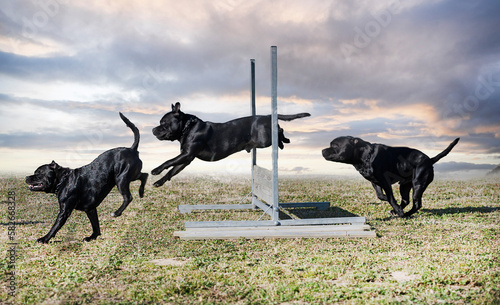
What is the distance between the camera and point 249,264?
546cm

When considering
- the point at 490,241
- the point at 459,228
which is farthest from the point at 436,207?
the point at 490,241

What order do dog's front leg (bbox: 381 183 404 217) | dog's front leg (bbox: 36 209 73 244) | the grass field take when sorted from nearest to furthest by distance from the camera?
the grass field, dog's front leg (bbox: 36 209 73 244), dog's front leg (bbox: 381 183 404 217)

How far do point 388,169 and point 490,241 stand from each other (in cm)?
223

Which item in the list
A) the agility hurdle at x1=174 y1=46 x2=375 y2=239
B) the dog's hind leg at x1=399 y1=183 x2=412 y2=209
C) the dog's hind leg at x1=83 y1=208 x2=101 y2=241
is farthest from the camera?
the dog's hind leg at x1=399 y1=183 x2=412 y2=209

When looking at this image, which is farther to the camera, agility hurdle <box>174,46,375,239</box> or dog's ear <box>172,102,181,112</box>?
agility hurdle <box>174,46,375,239</box>

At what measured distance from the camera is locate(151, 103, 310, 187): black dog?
21.8 ft

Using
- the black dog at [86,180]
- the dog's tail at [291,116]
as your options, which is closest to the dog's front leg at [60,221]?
the black dog at [86,180]

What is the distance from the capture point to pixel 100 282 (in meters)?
4.74

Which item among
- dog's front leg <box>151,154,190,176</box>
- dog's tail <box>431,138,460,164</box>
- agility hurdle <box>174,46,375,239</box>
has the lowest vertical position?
agility hurdle <box>174,46,375,239</box>

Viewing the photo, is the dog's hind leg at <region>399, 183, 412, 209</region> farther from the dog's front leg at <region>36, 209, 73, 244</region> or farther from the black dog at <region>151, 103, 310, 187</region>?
the dog's front leg at <region>36, 209, 73, 244</region>

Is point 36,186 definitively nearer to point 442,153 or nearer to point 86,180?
point 86,180

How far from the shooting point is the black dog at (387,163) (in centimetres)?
814

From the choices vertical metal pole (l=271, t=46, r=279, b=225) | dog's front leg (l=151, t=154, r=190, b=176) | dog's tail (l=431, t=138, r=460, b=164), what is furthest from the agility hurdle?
dog's tail (l=431, t=138, r=460, b=164)

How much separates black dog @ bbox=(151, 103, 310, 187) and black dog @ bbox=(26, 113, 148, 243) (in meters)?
0.52
